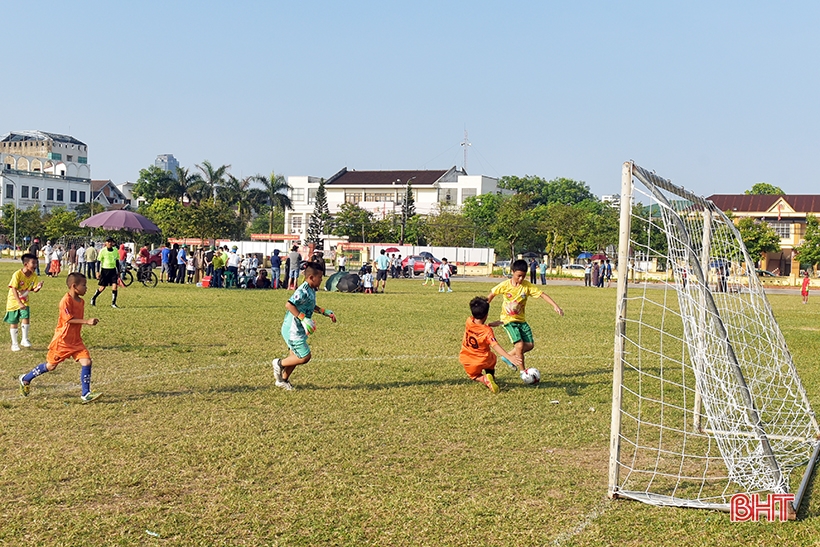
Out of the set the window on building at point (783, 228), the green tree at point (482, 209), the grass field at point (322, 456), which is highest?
the green tree at point (482, 209)

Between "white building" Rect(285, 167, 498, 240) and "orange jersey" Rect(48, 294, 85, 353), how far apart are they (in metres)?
88.8

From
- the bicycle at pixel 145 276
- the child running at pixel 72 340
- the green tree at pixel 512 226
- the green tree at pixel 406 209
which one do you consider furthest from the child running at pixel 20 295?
the green tree at pixel 512 226

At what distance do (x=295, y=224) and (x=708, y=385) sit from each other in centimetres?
10067

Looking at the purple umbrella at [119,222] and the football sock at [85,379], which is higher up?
the purple umbrella at [119,222]

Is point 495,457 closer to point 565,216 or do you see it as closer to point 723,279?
point 723,279

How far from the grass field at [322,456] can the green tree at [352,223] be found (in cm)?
6827

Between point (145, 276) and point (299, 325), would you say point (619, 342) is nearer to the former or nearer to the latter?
point (299, 325)

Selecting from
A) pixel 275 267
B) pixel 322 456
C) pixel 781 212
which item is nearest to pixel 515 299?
pixel 322 456

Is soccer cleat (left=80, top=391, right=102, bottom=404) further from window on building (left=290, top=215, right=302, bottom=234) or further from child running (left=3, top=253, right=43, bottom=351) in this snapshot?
window on building (left=290, top=215, right=302, bottom=234)

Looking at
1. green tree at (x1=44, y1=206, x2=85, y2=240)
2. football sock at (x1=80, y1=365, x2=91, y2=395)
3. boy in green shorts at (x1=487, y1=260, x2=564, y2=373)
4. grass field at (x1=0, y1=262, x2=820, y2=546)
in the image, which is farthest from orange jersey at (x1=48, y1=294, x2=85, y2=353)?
green tree at (x1=44, y1=206, x2=85, y2=240)

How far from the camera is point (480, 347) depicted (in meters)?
9.91

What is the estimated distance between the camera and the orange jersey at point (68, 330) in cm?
880

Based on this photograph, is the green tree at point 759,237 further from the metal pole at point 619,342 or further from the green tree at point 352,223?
the metal pole at point 619,342

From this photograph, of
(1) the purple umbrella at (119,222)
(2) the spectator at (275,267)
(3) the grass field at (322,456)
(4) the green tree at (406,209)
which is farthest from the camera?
(4) the green tree at (406,209)
